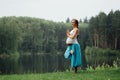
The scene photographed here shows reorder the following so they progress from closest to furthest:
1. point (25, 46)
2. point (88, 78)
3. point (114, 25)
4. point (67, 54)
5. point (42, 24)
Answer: point (88, 78) < point (67, 54) < point (114, 25) < point (25, 46) < point (42, 24)

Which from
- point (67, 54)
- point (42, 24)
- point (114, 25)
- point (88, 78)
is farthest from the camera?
point (42, 24)

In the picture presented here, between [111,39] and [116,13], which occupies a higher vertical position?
[116,13]

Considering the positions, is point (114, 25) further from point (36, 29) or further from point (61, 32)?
point (61, 32)

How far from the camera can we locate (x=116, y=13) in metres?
90.0

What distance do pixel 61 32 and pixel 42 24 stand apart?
11.7 metres

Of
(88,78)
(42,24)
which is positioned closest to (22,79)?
(88,78)

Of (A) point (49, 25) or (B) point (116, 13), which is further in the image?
(A) point (49, 25)

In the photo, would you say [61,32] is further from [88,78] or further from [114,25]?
[88,78]

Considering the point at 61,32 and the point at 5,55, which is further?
the point at 61,32

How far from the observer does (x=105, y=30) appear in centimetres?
9025

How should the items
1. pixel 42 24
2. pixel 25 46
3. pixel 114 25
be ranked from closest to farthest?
pixel 114 25
pixel 25 46
pixel 42 24

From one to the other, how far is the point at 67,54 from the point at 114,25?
75.9 meters

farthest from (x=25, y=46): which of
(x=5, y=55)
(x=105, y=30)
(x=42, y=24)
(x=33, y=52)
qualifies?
(x=105, y=30)

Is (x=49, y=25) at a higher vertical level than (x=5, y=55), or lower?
higher
